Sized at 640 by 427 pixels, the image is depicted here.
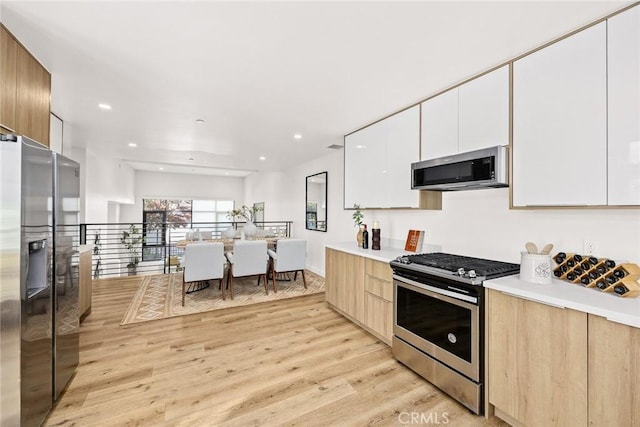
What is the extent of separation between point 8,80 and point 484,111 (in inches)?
130

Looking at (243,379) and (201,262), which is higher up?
(201,262)

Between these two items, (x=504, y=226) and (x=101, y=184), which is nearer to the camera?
(x=504, y=226)

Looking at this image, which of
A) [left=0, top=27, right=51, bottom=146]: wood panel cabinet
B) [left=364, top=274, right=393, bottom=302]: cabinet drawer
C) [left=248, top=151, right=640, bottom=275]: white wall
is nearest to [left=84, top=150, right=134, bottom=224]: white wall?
[left=0, top=27, right=51, bottom=146]: wood panel cabinet

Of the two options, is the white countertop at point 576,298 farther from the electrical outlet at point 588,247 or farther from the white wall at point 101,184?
the white wall at point 101,184

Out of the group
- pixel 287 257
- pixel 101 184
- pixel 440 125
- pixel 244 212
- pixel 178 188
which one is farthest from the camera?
pixel 178 188

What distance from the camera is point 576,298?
1412mm

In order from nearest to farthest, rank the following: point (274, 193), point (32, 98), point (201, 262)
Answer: point (32, 98) → point (201, 262) → point (274, 193)

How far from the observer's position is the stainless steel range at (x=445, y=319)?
1.79 m

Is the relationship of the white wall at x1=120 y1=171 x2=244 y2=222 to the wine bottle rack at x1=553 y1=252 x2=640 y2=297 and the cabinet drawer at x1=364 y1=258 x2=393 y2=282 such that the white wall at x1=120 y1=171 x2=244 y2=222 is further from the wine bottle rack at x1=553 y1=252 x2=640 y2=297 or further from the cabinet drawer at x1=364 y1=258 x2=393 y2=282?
the wine bottle rack at x1=553 y1=252 x2=640 y2=297

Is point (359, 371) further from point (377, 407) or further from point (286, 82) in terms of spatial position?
point (286, 82)

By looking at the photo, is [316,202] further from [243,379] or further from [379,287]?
[243,379]

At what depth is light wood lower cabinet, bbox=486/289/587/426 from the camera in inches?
53.6

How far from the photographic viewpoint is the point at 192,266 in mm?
3752

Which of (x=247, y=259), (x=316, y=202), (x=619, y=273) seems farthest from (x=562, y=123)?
(x=316, y=202)
